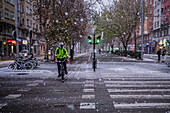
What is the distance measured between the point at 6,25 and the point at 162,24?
4380 cm

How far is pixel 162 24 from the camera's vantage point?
47.4m

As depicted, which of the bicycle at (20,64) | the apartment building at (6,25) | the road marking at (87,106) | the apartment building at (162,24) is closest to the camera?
the road marking at (87,106)

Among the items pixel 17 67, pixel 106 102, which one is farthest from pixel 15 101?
pixel 17 67

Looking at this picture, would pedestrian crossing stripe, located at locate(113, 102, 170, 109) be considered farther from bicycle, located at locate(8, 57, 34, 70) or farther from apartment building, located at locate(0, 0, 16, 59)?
apartment building, located at locate(0, 0, 16, 59)

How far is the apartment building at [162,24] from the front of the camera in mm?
44441

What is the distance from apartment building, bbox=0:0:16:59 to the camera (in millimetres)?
33188

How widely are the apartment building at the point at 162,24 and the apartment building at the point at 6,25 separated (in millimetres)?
40711

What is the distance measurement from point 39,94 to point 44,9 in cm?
1726

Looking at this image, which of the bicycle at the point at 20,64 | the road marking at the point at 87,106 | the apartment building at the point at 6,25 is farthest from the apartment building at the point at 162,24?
the road marking at the point at 87,106

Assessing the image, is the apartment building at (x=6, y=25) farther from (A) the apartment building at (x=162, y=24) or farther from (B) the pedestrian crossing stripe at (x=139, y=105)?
(A) the apartment building at (x=162, y=24)

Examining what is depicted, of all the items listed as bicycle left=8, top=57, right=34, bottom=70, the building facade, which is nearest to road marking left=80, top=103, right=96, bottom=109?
bicycle left=8, top=57, right=34, bottom=70

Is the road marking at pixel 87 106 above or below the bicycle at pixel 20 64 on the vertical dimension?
below

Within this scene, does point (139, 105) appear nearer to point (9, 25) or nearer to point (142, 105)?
point (142, 105)

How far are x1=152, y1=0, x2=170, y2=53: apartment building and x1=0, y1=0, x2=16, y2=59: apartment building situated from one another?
40711 millimetres
